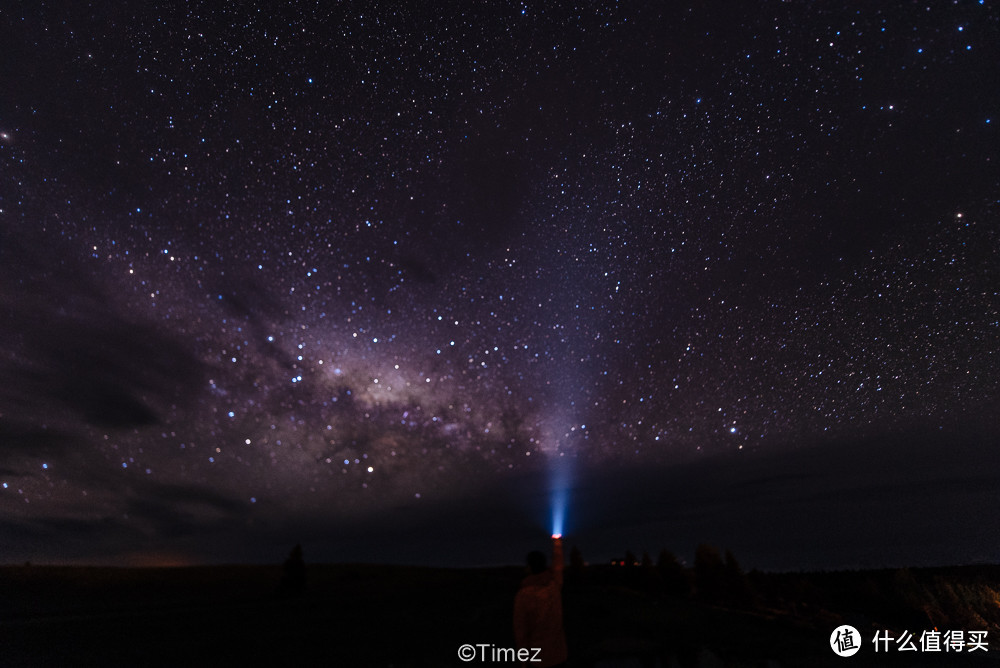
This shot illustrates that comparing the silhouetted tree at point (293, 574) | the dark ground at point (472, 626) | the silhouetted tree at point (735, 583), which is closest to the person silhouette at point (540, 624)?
the dark ground at point (472, 626)

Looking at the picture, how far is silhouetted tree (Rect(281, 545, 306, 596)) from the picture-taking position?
33.5 meters

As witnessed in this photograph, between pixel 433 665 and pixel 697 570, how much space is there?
70.9ft

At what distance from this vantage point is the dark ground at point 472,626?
14.1 m

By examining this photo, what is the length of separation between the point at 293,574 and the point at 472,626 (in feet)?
68.8

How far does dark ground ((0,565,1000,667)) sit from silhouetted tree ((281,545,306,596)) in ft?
2.48

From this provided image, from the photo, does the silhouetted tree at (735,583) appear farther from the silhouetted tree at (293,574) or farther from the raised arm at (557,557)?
the silhouetted tree at (293,574)

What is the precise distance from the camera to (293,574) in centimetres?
3366

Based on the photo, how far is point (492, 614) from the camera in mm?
22078

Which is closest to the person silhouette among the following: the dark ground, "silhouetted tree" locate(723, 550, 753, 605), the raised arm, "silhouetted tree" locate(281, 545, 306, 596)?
the raised arm

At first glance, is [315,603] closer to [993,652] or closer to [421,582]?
[421,582]

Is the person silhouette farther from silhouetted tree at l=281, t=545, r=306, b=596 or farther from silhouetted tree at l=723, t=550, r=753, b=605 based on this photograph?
silhouetted tree at l=281, t=545, r=306, b=596

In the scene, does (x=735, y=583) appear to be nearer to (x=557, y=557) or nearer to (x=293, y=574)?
(x=557, y=557)

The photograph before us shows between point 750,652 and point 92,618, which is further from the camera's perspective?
point 92,618

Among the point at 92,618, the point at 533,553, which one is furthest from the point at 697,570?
the point at 92,618
